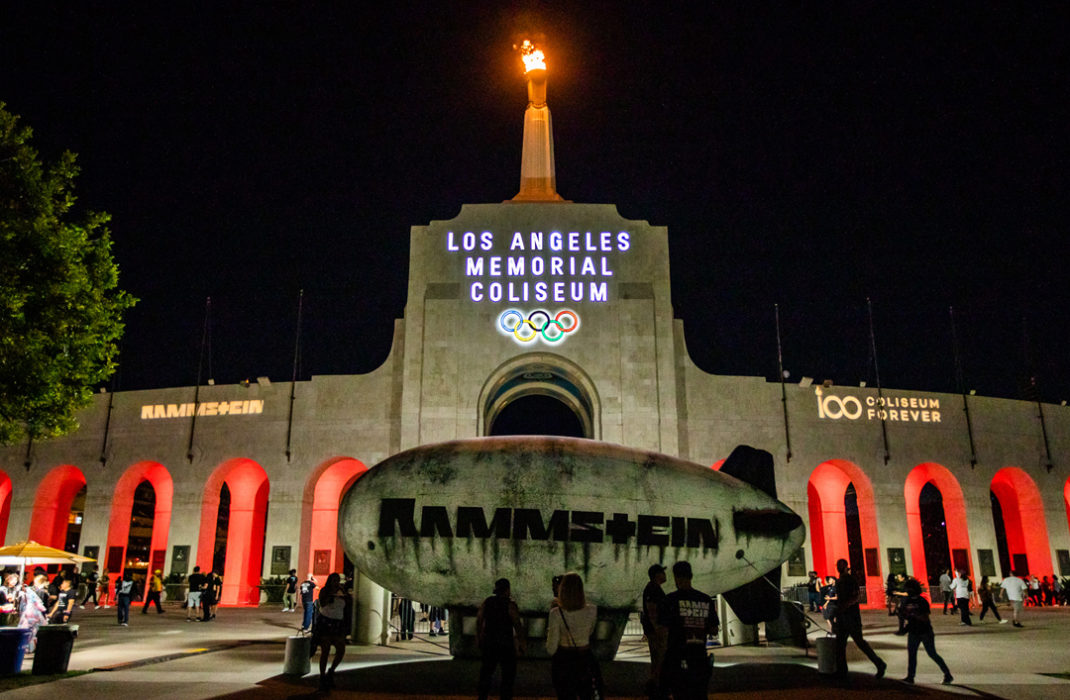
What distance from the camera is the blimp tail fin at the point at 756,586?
1429 cm

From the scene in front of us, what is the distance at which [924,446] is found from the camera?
1468 inches

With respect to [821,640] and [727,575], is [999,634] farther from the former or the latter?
[727,575]

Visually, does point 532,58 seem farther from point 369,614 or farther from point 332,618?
point 332,618

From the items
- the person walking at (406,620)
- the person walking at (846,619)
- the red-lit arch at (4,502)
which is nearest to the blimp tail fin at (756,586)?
the person walking at (846,619)

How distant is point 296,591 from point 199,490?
7337 mm

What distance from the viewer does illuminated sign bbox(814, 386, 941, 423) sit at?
122ft

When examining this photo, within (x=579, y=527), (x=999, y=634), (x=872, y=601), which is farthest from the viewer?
(x=872, y=601)

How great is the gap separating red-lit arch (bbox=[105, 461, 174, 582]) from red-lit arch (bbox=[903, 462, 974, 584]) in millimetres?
35024

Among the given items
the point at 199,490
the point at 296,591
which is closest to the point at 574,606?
the point at 296,591

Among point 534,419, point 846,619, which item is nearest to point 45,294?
point 846,619

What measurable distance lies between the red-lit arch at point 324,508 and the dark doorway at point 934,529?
2217 inches

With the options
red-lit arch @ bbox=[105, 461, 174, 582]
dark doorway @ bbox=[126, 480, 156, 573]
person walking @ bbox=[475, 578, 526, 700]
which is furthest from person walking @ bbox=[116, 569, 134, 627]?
dark doorway @ bbox=[126, 480, 156, 573]

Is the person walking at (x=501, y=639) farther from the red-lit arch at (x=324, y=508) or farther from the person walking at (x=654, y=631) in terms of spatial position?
the red-lit arch at (x=324, y=508)

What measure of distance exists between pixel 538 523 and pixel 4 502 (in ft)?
129
